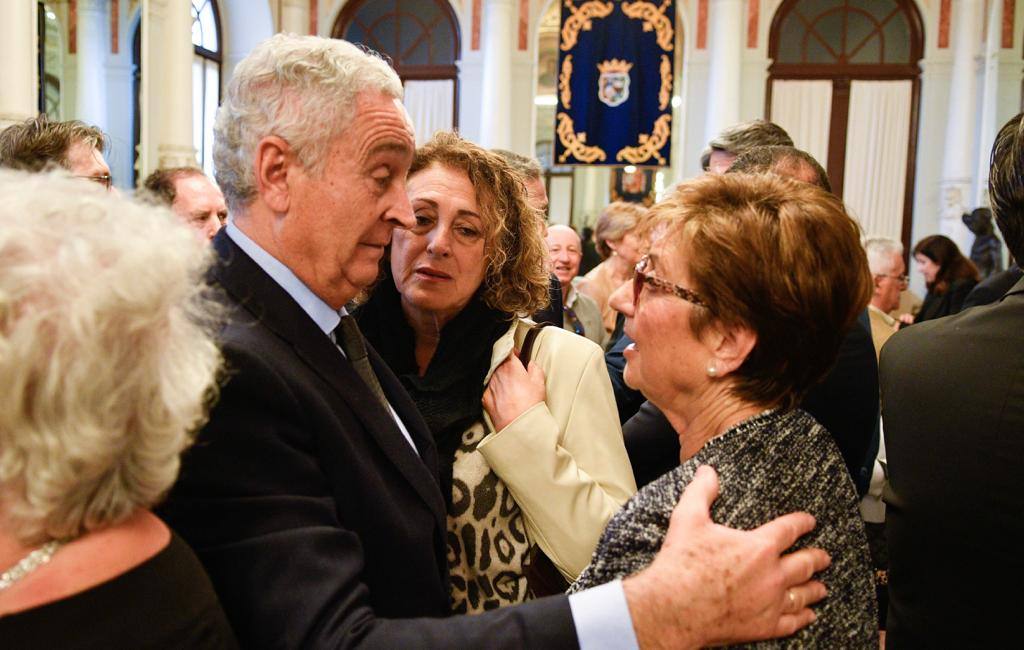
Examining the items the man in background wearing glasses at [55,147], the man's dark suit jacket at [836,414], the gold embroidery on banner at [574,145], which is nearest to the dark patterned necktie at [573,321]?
the man in background wearing glasses at [55,147]

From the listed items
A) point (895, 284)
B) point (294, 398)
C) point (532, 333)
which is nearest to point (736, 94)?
point (895, 284)

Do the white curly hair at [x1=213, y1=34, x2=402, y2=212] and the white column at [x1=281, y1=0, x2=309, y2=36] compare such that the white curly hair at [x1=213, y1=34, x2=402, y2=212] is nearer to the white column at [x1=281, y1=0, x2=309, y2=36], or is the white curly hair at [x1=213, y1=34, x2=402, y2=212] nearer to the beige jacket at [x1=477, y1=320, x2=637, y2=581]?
the beige jacket at [x1=477, y1=320, x2=637, y2=581]

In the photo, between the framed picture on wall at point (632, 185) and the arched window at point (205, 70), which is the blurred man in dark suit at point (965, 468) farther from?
the framed picture on wall at point (632, 185)

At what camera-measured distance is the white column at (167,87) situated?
7832 millimetres

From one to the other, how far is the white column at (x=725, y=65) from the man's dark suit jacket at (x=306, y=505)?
10.1 meters

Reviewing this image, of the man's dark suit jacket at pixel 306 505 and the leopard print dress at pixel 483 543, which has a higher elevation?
the man's dark suit jacket at pixel 306 505

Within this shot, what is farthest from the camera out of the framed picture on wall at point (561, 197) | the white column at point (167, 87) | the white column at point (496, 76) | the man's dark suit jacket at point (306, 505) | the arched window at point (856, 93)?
A: the framed picture on wall at point (561, 197)

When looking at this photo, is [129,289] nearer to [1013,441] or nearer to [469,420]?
[469,420]

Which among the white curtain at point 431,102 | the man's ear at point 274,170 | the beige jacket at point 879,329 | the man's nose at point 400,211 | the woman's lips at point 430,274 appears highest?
the white curtain at point 431,102

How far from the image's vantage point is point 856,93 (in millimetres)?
11453

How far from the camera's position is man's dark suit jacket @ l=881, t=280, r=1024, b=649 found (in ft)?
4.66

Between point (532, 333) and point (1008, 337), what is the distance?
0.87 meters

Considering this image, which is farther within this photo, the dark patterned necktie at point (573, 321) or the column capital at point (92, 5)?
the column capital at point (92, 5)

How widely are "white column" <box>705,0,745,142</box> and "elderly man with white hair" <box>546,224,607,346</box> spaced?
21.9 ft
